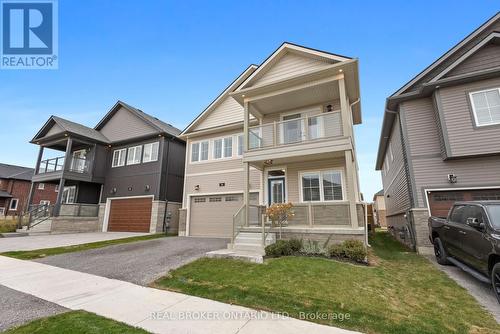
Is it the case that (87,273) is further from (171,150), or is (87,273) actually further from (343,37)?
(343,37)

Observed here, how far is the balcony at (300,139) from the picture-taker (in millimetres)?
8977

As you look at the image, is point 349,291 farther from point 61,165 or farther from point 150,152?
point 61,165

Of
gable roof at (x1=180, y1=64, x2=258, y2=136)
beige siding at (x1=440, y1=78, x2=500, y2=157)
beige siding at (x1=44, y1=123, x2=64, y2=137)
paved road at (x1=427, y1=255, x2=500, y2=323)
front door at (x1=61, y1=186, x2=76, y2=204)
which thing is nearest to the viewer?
paved road at (x1=427, y1=255, x2=500, y2=323)

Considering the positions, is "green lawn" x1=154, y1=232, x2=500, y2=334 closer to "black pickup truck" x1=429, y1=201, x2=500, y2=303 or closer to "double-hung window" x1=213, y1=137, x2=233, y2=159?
"black pickup truck" x1=429, y1=201, x2=500, y2=303

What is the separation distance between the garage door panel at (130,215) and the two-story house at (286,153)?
12.7 feet

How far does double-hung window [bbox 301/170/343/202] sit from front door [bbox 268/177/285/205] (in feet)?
Answer: 3.59

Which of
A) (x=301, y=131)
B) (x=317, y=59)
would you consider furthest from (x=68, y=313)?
(x=317, y=59)

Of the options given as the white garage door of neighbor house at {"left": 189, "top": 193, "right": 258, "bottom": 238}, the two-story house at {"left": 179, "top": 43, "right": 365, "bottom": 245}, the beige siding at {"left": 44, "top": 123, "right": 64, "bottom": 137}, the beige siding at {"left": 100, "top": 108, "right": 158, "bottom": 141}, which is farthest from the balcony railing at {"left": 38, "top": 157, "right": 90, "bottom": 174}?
the white garage door of neighbor house at {"left": 189, "top": 193, "right": 258, "bottom": 238}

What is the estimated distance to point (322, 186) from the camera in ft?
34.2

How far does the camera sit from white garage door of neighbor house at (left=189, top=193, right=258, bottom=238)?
1305 cm

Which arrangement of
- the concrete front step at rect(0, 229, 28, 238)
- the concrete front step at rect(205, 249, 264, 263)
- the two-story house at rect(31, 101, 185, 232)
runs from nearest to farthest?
1. the concrete front step at rect(205, 249, 264, 263)
2. the concrete front step at rect(0, 229, 28, 238)
3. the two-story house at rect(31, 101, 185, 232)

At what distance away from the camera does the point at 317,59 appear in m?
9.98

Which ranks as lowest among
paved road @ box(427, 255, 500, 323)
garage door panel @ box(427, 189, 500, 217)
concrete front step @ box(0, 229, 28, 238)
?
paved road @ box(427, 255, 500, 323)

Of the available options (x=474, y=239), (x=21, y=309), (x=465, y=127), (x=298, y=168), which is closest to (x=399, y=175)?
(x=465, y=127)
